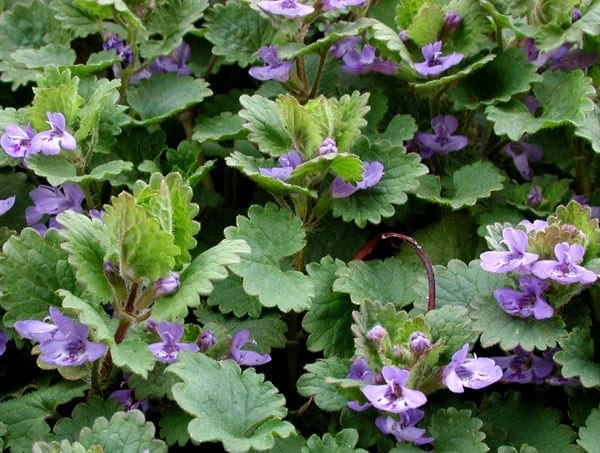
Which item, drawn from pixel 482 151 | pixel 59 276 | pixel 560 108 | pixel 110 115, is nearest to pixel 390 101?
pixel 482 151

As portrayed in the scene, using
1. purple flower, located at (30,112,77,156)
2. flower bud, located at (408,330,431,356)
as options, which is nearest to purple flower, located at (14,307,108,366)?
purple flower, located at (30,112,77,156)

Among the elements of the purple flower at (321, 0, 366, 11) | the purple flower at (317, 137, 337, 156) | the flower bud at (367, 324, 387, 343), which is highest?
the purple flower at (321, 0, 366, 11)

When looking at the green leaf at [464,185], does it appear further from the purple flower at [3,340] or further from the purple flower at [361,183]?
the purple flower at [3,340]

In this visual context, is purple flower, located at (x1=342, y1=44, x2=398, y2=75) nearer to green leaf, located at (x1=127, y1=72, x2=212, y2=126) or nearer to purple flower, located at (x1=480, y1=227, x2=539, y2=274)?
green leaf, located at (x1=127, y1=72, x2=212, y2=126)

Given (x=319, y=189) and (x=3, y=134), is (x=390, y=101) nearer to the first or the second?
(x=319, y=189)

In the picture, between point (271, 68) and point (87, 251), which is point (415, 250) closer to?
point (271, 68)

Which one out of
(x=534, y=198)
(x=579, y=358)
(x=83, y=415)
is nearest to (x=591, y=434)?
(x=579, y=358)

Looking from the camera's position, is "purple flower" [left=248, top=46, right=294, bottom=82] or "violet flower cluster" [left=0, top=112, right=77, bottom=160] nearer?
"violet flower cluster" [left=0, top=112, right=77, bottom=160]
